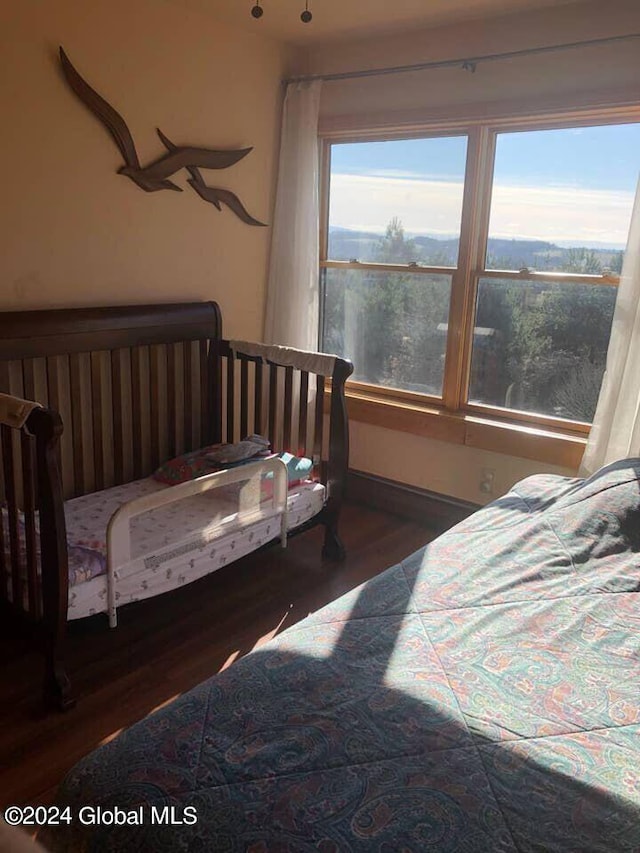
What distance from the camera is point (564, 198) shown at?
2.99 metres

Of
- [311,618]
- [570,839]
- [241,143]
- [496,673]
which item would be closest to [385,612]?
[311,618]

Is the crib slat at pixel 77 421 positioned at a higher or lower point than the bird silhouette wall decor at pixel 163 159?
lower

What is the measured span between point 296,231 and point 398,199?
21.2 inches

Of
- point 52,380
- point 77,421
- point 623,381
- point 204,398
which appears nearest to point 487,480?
point 623,381

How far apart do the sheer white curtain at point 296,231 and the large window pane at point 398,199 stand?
22 centimetres

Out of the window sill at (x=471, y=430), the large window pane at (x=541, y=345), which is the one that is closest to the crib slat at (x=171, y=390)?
the window sill at (x=471, y=430)

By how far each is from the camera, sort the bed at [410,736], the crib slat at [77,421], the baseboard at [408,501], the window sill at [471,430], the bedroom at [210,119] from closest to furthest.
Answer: the bed at [410,736], the bedroom at [210,119], the crib slat at [77,421], the window sill at [471,430], the baseboard at [408,501]

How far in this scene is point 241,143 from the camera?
344 cm

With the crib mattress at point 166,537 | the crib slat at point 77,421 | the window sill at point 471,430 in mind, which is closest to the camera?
the crib mattress at point 166,537

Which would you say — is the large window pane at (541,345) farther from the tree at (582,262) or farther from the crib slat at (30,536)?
the crib slat at (30,536)

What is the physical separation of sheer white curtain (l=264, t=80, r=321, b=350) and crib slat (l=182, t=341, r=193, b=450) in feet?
1.94

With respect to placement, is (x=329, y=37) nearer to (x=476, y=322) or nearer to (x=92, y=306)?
(x=476, y=322)

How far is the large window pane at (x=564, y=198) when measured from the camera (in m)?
2.85

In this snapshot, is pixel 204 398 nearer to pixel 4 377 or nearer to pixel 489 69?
pixel 4 377
